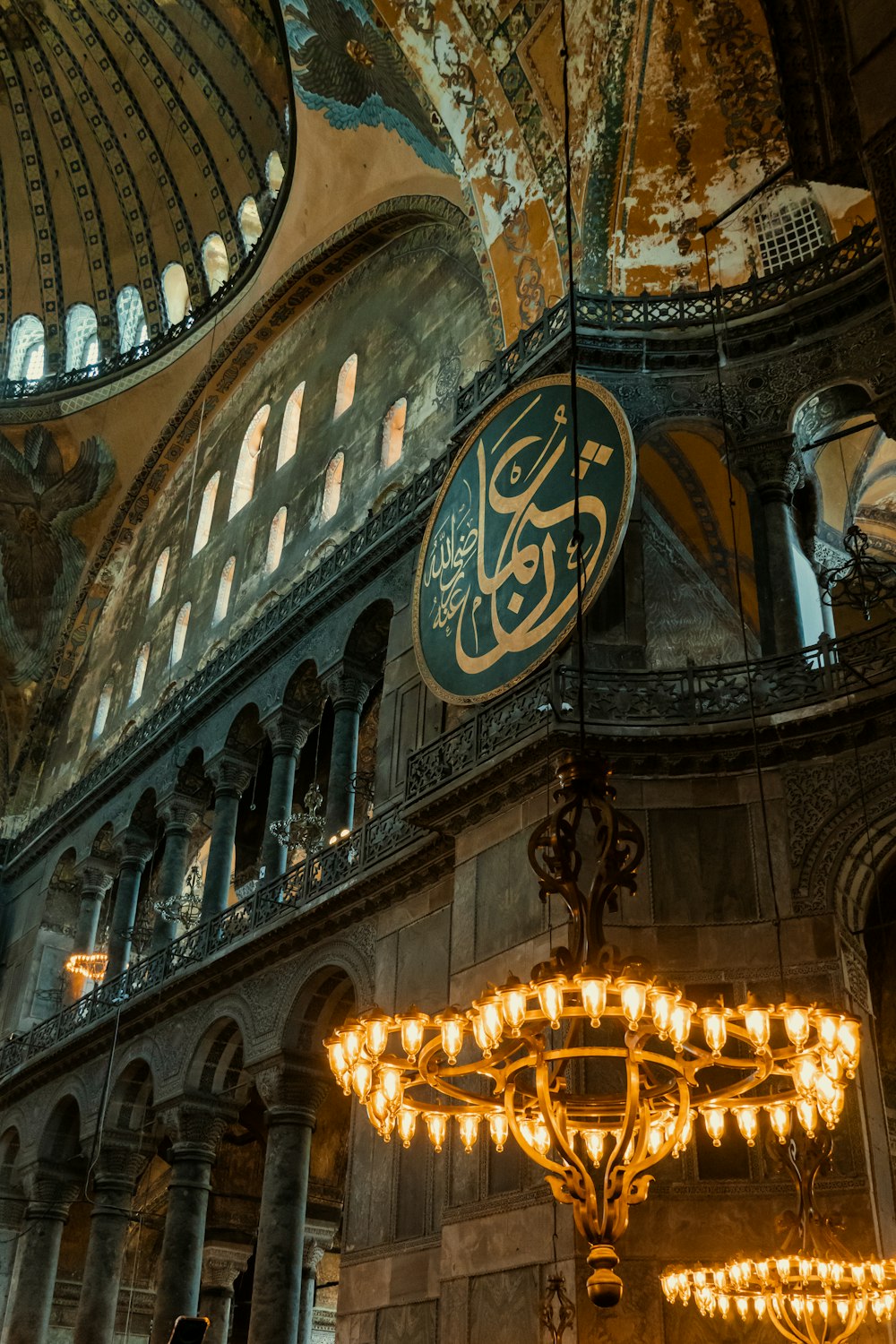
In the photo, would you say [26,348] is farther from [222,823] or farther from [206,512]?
[222,823]

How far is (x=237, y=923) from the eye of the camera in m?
11.4

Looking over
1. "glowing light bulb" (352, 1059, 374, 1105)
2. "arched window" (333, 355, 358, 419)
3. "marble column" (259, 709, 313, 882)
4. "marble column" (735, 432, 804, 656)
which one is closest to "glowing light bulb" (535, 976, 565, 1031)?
"glowing light bulb" (352, 1059, 374, 1105)

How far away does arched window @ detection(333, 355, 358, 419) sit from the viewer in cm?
1343

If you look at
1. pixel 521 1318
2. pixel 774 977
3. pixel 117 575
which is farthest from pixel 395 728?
pixel 117 575

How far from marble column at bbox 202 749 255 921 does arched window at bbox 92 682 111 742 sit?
4.24 meters

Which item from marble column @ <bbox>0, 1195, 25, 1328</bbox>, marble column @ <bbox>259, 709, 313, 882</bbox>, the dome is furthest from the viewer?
the dome

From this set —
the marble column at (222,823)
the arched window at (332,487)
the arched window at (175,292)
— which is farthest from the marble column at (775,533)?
the arched window at (175,292)

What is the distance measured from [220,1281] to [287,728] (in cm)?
540

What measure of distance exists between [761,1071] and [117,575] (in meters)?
15.2

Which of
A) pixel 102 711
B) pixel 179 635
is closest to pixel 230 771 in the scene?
pixel 179 635

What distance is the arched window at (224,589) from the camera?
14.2m

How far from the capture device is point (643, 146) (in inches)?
379

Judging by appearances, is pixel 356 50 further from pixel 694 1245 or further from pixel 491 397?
pixel 694 1245

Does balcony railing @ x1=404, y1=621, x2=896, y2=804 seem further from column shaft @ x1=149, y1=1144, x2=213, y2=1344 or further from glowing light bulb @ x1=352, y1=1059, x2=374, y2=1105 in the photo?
column shaft @ x1=149, y1=1144, x2=213, y2=1344
